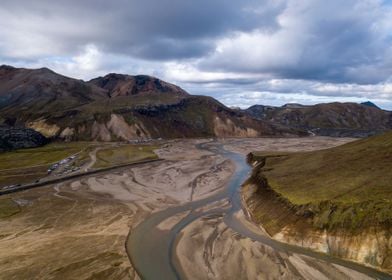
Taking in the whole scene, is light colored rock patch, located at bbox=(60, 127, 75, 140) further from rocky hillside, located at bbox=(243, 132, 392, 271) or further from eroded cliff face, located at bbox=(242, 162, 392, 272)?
eroded cliff face, located at bbox=(242, 162, 392, 272)

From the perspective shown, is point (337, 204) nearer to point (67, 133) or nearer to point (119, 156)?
point (119, 156)

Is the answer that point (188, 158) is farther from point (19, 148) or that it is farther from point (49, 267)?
point (49, 267)

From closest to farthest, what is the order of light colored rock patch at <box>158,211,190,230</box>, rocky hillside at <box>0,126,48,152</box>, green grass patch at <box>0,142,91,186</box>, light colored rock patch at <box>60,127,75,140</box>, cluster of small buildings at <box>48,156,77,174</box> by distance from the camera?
light colored rock patch at <box>158,211,190,230</box>, green grass patch at <box>0,142,91,186</box>, cluster of small buildings at <box>48,156,77,174</box>, rocky hillside at <box>0,126,48,152</box>, light colored rock patch at <box>60,127,75,140</box>

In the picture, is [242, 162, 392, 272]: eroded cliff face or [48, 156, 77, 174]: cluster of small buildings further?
[48, 156, 77, 174]: cluster of small buildings

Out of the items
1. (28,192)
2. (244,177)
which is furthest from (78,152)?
(244,177)

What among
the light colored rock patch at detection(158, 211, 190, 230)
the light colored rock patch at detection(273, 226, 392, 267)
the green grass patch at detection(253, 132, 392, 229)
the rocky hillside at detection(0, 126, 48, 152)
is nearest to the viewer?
the light colored rock patch at detection(273, 226, 392, 267)

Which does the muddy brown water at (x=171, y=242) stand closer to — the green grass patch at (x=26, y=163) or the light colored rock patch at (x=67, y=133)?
the green grass patch at (x=26, y=163)

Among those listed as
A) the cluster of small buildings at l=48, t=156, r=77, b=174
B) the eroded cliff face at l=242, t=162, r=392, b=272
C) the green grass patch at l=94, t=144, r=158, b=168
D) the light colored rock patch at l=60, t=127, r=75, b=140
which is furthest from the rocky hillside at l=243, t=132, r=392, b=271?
the light colored rock patch at l=60, t=127, r=75, b=140
